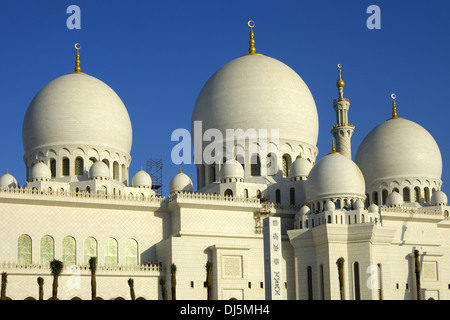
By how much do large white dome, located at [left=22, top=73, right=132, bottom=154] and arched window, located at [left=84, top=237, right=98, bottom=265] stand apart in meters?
6.11

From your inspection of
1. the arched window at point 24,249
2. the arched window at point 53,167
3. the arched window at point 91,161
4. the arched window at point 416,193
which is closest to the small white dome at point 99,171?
the arched window at point 91,161

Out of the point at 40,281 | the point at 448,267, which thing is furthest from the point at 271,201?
the point at 40,281

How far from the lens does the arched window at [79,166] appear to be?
37.0 meters

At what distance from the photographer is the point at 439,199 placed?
40688 mm

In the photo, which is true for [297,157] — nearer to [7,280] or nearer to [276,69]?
[276,69]

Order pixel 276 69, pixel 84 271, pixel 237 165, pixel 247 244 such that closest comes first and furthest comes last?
pixel 84 271 → pixel 247 244 → pixel 237 165 → pixel 276 69

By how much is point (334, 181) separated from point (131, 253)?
32.9 feet

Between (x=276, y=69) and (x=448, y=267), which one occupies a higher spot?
(x=276, y=69)

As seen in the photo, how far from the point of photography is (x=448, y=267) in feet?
127

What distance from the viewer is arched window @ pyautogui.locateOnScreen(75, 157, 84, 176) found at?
121ft

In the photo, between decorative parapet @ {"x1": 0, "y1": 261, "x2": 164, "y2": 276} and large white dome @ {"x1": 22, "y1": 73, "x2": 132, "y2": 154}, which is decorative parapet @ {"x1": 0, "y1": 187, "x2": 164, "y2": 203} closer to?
decorative parapet @ {"x1": 0, "y1": 261, "x2": 164, "y2": 276}

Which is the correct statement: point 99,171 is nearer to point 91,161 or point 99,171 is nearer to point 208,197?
point 91,161
